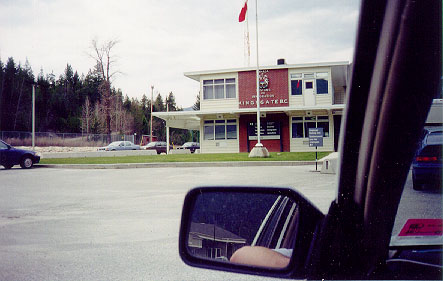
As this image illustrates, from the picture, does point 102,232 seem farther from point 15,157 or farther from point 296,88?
point 296,88

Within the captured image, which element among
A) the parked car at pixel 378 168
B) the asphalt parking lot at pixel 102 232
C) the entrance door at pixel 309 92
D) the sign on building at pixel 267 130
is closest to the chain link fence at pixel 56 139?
the sign on building at pixel 267 130

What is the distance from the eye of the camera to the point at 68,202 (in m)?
7.89

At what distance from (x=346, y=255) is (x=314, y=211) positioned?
158 millimetres

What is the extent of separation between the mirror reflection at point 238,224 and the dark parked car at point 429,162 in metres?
0.43

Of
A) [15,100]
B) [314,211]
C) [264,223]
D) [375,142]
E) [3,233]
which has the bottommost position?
[3,233]

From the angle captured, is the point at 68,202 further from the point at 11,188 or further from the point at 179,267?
the point at 179,267

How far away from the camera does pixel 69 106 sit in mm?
78875

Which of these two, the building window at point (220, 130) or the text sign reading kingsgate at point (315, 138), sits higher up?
the building window at point (220, 130)

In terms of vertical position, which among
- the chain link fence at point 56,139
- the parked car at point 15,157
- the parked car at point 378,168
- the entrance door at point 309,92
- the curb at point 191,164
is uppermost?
the entrance door at point 309,92

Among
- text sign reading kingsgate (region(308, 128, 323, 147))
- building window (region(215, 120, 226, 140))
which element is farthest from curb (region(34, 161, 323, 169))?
building window (region(215, 120, 226, 140))

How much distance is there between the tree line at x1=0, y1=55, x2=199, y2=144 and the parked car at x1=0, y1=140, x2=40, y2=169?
26.4 meters

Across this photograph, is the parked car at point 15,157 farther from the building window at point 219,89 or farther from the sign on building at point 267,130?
the sign on building at point 267,130

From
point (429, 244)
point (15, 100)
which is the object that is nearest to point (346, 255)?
point (429, 244)

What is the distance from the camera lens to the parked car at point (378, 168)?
40.7 inches
